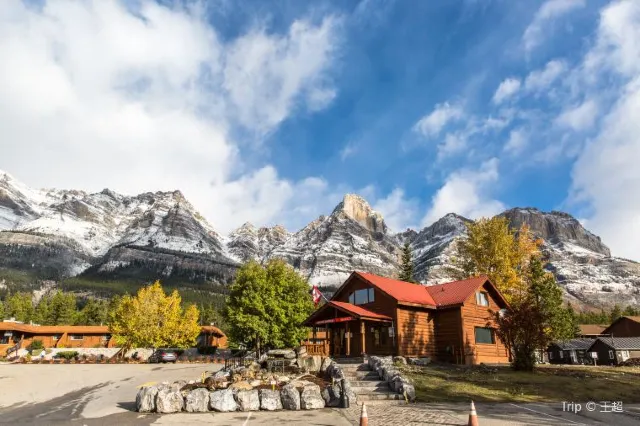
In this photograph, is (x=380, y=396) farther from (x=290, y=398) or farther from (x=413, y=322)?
(x=413, y=322)

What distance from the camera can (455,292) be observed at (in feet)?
115

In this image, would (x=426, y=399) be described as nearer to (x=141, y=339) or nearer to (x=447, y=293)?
(x=447, y=293)

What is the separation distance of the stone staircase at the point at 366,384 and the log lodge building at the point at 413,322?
6112 mm

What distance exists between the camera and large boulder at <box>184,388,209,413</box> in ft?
52.5

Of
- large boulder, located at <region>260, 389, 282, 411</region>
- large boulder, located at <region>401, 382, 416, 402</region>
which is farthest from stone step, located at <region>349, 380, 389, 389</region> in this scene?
large boulder, located at <region>260, 389, 282, 411</region>

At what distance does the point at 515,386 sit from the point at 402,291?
14.8 meters

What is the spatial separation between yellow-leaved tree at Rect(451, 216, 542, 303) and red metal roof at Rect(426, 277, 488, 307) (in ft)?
28.8

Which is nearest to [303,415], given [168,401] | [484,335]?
[168,401]

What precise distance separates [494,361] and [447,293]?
6.64 m

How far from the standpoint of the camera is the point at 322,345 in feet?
94.5

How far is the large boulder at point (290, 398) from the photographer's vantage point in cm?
1642

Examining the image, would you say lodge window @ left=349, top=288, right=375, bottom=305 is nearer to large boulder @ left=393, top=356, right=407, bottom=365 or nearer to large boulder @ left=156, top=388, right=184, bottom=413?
large boulder @ left=393, top=356, right=407, bottom=365

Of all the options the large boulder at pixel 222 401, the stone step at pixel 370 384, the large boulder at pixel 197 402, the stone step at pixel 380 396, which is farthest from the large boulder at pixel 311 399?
the large boulder at pixel 197 402

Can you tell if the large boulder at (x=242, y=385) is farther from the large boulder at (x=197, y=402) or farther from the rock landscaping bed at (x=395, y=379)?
the rock landscaping bed at (x=395, y=379)
